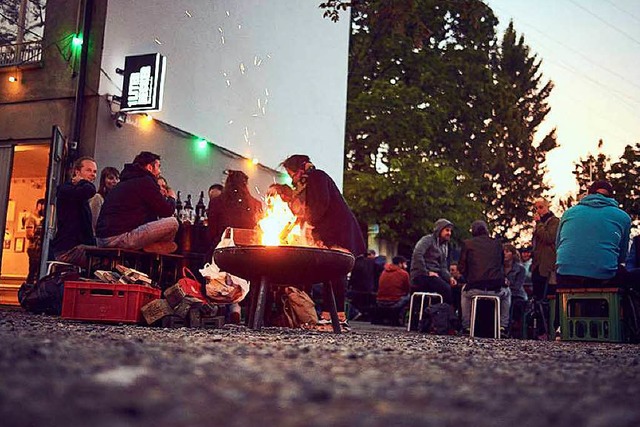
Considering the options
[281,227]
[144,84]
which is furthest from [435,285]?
[144,84]

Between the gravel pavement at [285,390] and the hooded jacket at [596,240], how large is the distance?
14.9 ft

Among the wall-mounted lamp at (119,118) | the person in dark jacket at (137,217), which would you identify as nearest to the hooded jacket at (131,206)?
the person in dark jacket at (137,217)

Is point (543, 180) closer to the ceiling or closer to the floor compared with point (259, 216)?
closer to the ceiling

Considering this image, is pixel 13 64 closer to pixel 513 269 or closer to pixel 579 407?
pixel 513 269

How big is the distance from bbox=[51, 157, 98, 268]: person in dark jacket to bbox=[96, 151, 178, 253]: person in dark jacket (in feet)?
2.38

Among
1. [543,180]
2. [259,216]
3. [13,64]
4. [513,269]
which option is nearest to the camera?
[259,216]

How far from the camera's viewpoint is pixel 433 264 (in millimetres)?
10789

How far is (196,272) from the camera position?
851 cm

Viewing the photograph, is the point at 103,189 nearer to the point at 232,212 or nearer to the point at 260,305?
the point at 232,212

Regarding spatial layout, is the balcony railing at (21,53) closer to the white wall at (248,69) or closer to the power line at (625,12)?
the white wall at (248,69)

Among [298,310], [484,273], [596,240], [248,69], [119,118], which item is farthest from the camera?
[248,69]

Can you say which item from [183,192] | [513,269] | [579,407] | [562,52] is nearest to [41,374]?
[579,407]

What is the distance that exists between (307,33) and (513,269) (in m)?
7.99

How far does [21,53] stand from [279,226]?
6.88 metres
